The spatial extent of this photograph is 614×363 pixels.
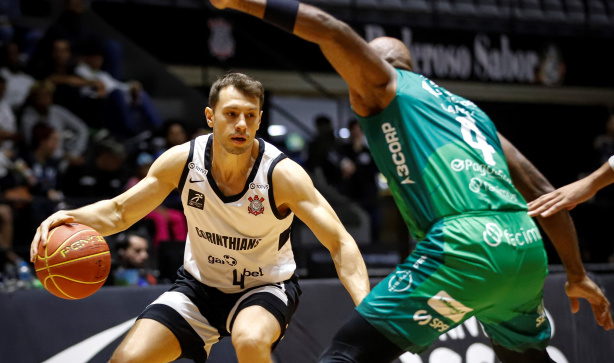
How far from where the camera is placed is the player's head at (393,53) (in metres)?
3.40

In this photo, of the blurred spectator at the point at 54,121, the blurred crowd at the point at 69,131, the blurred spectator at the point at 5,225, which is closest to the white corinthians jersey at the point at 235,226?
the blurred crowd at the point at 69,131

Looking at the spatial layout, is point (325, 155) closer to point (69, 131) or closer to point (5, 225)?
point (69, 131)

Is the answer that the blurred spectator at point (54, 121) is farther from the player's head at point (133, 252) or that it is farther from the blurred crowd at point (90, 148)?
the player's head at point (133, 252)

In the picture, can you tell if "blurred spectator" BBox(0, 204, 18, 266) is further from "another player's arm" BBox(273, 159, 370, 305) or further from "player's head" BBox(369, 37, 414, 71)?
"player's head" BBox(369, 37, 414, 71)

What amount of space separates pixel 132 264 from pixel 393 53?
12.7 ft

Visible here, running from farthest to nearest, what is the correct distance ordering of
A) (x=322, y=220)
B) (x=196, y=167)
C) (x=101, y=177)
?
(x=101, y=177) → (x=196, y=167) → (x=322, y=220)

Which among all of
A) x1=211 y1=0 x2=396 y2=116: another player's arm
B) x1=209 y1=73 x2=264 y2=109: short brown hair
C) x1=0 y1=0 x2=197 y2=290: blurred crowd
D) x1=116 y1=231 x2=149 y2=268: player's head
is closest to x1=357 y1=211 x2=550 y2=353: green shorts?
x1=211 y1=0 x2=396 y2=116: another player's arm

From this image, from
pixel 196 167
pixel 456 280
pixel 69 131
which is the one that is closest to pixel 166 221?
pixel 69 131

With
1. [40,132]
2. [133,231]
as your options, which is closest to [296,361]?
[133,231]

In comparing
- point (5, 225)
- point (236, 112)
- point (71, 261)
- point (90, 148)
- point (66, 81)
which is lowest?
point (5, 225)

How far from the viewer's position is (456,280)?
2.86m

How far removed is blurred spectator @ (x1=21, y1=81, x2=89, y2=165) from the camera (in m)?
9.12

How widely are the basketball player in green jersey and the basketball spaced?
165 centimetres

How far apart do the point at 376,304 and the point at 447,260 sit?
1.10 feet
